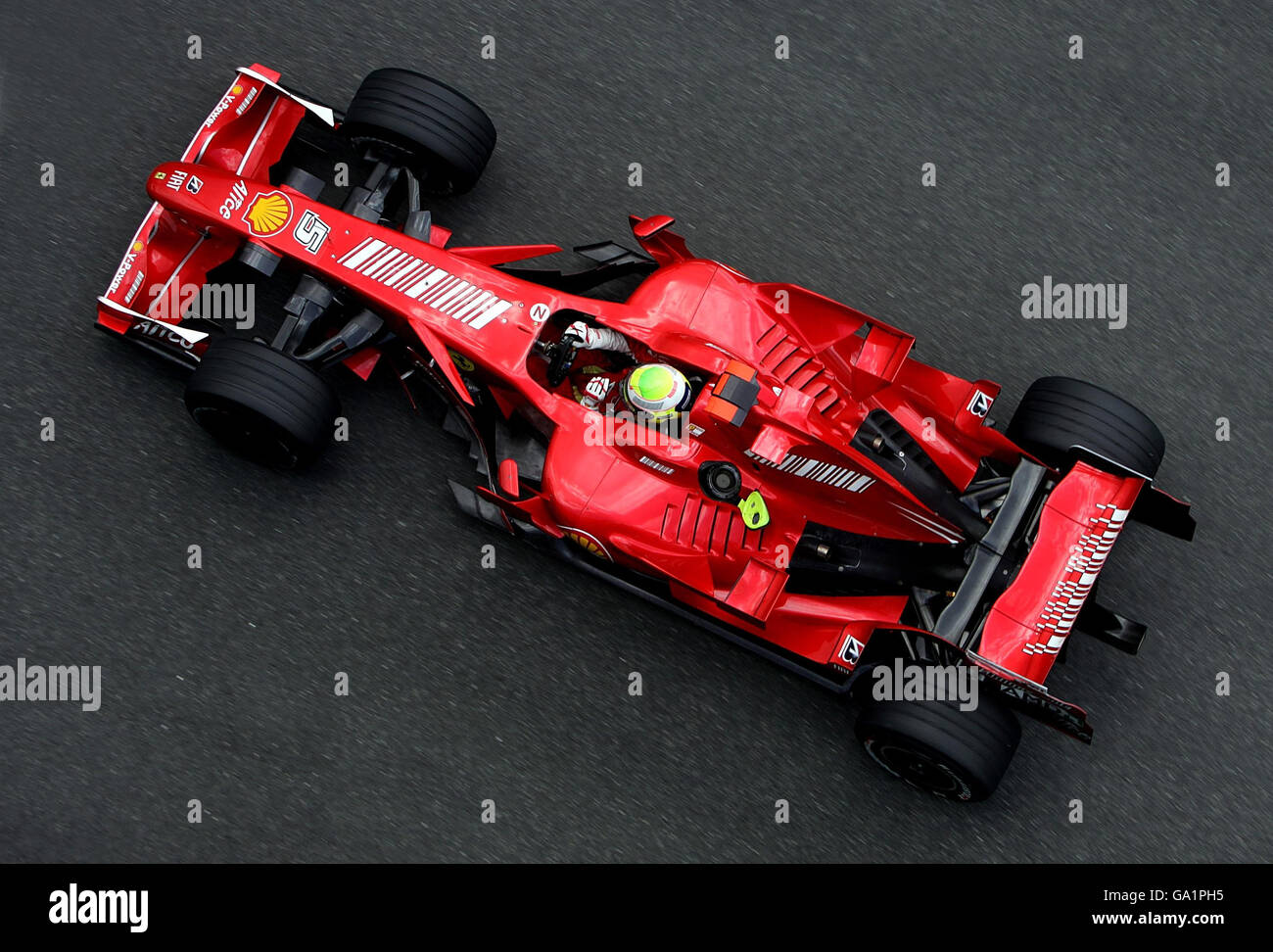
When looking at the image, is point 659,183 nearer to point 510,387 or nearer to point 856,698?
point 510,387

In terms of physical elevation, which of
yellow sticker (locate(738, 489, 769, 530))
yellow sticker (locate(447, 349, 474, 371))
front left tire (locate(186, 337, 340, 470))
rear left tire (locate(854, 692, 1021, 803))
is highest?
yellow sticker (locate(447, 349, 474, 371))

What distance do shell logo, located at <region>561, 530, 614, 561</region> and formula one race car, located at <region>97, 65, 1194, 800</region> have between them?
0.01m

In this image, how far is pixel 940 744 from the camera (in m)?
4.51

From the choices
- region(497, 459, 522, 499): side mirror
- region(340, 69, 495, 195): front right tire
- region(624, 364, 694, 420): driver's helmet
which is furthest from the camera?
region(340, 69, 495, 195): front right tire

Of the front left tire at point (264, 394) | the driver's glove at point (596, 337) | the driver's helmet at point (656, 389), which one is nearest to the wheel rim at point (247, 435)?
the front left tire at point (264, 394)

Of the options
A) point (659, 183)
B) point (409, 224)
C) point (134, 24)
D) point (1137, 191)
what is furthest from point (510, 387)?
point (1137, 191)

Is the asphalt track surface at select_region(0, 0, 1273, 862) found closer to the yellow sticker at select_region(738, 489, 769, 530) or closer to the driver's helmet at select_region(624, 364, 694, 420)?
the yellow sticker at select_region(738, 489, 769, 530)

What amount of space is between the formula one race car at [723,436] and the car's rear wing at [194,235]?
0.5 inches

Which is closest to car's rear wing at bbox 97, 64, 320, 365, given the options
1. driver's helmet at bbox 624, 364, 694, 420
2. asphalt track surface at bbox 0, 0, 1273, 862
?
asphalt track surface at bbox 0, 0, 1273, 862

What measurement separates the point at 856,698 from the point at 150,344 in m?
3.44

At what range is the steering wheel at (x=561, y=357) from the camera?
184 inches

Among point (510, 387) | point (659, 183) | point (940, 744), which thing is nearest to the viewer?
Answer: point (940, 744)

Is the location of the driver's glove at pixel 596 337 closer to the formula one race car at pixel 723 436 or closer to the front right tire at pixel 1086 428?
the formula one race car at pixel 723 436

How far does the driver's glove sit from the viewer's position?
4.67 meters
